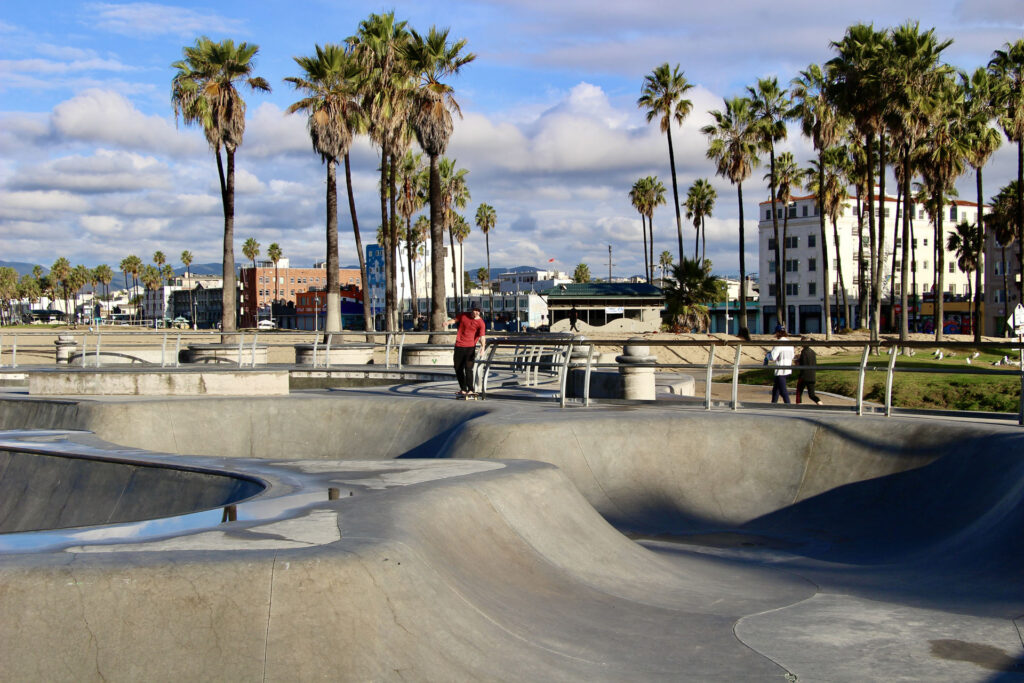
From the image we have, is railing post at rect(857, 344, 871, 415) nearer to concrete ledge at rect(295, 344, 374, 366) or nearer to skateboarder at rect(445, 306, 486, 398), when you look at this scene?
skateboarder at rect(445, 306, 486, 398)

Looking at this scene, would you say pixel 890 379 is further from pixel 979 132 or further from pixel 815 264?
pixel 815 264

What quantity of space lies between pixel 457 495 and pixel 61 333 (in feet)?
73.9

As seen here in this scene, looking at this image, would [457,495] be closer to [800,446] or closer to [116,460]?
[116,460]

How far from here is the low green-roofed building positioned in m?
67.0

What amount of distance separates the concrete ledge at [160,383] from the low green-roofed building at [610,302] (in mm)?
50578

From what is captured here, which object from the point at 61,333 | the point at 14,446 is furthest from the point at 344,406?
the point at 61,333

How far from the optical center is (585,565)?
22.7 ft

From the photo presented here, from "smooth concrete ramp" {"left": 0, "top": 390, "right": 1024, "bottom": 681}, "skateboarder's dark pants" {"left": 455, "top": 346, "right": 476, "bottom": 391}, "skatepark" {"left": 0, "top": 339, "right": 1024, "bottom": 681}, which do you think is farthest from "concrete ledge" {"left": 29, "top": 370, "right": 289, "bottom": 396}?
"skateboarder's dark pants" {"left": 455, "top": 346, "right": 476, "bottom": 391}

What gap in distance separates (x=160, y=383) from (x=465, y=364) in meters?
5.98

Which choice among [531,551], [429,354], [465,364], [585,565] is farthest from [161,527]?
[429,354]

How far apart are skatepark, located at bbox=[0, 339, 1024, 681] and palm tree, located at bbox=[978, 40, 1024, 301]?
31901 mm

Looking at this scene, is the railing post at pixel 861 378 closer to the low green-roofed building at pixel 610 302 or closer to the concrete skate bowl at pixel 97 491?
the concrete skate bowl at pixel 97 491

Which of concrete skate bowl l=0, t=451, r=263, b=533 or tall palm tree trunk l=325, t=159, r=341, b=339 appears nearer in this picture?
concrete skate bowl l=0, t=451, r=263, b=533

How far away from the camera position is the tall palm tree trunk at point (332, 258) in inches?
1374
